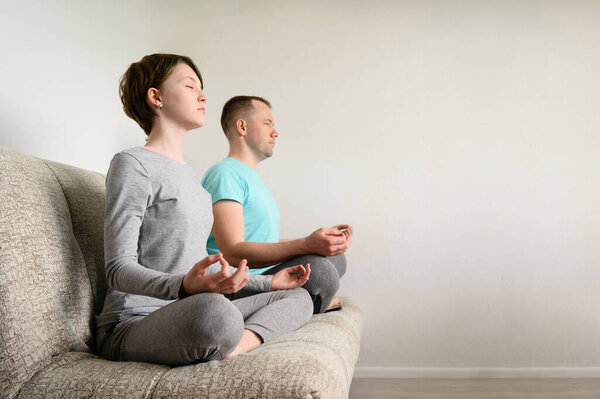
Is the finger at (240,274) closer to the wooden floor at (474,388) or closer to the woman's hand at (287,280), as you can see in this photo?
the woman's hand at (287,280)

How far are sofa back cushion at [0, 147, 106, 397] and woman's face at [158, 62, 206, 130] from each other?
11.7 inches

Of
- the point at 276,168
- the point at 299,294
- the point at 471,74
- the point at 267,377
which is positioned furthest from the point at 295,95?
the point at 267,377

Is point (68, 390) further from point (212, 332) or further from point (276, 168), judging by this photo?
point (276, 168)

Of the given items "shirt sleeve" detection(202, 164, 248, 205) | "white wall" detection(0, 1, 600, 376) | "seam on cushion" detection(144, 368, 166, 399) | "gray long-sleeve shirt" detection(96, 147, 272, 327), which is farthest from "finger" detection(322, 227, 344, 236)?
"white wall" detection(0, 1, 600, 376)

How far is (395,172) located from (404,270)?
0.47m

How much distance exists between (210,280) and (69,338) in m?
0.34

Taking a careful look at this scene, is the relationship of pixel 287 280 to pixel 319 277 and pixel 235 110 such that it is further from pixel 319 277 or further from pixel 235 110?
pixel 235 110

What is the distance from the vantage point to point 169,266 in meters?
1.18

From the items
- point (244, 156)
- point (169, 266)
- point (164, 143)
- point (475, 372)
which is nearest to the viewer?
point (169, 266)

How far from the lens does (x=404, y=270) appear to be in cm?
262

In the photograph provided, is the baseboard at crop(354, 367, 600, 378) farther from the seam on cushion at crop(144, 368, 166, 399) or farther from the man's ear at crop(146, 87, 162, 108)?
the seam on cushion at crop(144, 368, 166, 399)

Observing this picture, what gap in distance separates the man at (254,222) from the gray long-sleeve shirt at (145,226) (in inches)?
13.2

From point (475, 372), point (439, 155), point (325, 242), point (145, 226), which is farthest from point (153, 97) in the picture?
point (475, 372)

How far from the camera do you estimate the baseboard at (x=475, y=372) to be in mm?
2508
